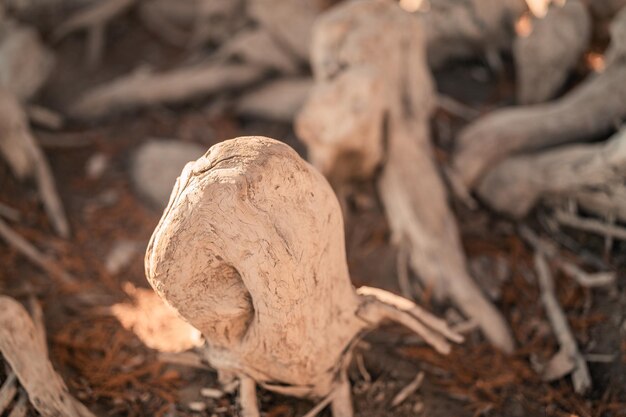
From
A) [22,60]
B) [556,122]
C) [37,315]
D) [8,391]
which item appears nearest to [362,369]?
[8,391]

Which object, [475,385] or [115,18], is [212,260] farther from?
[115,18]

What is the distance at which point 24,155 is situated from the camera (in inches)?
176

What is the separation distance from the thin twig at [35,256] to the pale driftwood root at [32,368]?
43.1 inches

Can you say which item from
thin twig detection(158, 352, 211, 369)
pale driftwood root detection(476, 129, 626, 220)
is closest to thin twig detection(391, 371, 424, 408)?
thin twig detection(158, 352, 211, 369)

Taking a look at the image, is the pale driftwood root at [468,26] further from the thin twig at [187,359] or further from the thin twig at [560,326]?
the thin twig at [187,359]

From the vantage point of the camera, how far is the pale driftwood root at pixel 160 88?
5250 mm

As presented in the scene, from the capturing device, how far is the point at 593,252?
3760 mm

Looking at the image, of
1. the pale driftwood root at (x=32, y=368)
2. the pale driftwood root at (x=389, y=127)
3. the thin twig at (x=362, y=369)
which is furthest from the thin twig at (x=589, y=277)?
the pale driftwood root at (x=32, y=368)

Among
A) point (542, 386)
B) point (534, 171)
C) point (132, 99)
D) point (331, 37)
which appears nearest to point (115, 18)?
point (132, 99)

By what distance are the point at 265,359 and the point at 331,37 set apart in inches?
77.7

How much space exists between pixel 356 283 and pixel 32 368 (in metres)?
1.67

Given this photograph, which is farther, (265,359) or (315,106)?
(315,106)

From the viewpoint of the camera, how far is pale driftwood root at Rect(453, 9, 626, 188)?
4.04m

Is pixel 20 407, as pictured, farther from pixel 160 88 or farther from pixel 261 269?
pixel 160 88
